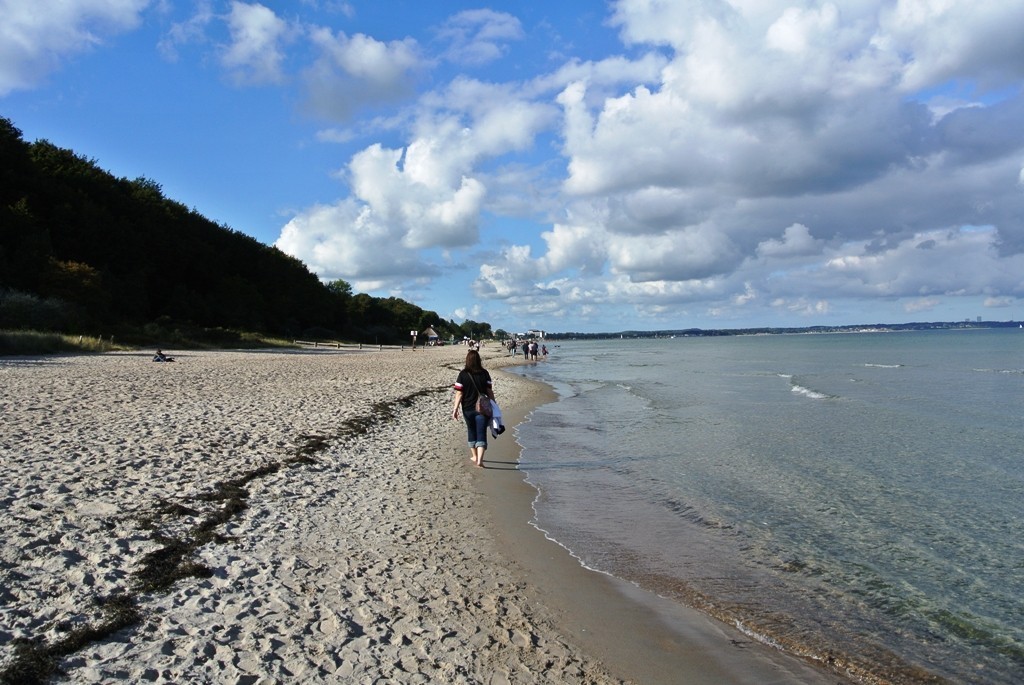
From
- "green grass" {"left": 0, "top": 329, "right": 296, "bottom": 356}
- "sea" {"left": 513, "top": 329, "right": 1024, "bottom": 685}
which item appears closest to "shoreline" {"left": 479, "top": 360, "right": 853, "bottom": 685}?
"sea" {"left": 513, "top": 329, "right": 1024, "bottom": 685}

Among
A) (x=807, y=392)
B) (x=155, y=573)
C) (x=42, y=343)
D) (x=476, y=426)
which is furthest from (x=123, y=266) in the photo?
(x=155, y=573)

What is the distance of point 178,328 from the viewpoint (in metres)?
51.2

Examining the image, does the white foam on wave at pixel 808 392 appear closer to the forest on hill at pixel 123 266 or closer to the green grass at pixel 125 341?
the green grass at pixel 125 341

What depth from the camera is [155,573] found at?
5.41m

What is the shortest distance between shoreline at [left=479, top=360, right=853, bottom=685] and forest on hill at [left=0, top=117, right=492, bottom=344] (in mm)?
34961

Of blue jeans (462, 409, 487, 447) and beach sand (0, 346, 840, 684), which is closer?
beach sand (0, 346, 840, 684)

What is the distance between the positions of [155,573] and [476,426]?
6.67 m

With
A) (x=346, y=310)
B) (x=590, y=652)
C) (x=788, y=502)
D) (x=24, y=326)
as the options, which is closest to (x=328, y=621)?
(x=590, y=652)

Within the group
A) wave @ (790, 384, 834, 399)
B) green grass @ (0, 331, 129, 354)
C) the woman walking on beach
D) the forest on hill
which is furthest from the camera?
the forest on hill

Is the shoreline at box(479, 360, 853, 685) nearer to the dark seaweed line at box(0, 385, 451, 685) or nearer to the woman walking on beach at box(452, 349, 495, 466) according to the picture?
the dark seaweed line at box(0, 385, 451, 685)

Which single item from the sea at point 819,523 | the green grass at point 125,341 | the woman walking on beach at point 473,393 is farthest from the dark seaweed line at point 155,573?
the green grass at point 125,341

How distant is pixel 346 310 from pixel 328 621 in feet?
369

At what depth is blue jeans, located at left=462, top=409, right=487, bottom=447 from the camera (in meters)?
11.6

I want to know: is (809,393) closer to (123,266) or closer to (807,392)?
(807,392)
